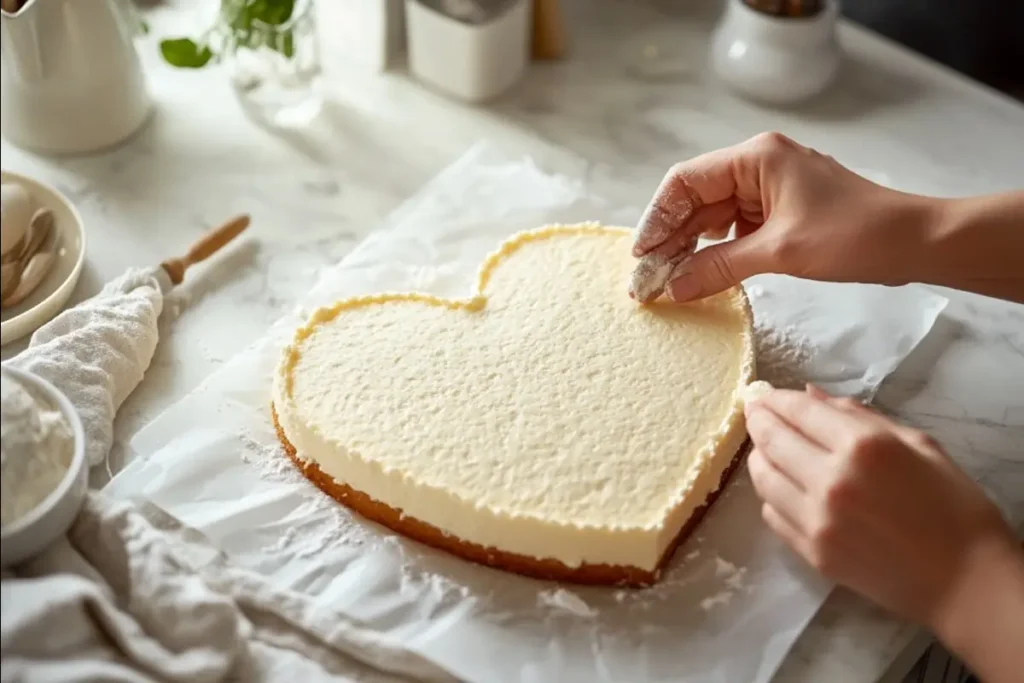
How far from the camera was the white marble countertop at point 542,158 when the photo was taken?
1.17 m

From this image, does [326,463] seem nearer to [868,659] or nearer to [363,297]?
[363,297]

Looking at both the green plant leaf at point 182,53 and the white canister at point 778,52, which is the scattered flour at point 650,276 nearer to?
the white canister at point 778,52

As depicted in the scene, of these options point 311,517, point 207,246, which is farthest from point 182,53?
point 311,517

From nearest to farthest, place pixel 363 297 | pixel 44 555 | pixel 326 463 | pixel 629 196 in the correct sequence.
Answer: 1. pixel 44 555
2. pixel 326 463
3. pixel 363 297
4. pixel 629 196

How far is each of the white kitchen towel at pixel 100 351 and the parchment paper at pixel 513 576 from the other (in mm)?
48

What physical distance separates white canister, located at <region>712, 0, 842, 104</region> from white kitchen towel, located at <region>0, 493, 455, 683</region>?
951mm

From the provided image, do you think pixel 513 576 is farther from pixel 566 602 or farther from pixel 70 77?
pixel 70 77

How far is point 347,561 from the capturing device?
0.98 metres

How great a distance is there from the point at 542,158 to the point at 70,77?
576mm

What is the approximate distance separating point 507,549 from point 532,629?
71 millimetres

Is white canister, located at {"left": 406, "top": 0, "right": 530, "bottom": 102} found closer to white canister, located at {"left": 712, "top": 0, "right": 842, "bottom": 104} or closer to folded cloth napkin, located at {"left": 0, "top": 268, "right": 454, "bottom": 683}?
white canister, located at {"left": 712, "top": 0, "right": 842, "bottom": 104}

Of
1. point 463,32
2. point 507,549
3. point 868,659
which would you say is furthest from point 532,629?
point 463,32

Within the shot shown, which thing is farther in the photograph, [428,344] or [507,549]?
[428,344]

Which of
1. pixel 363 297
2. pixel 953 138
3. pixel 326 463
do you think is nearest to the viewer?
pixel 326 463
